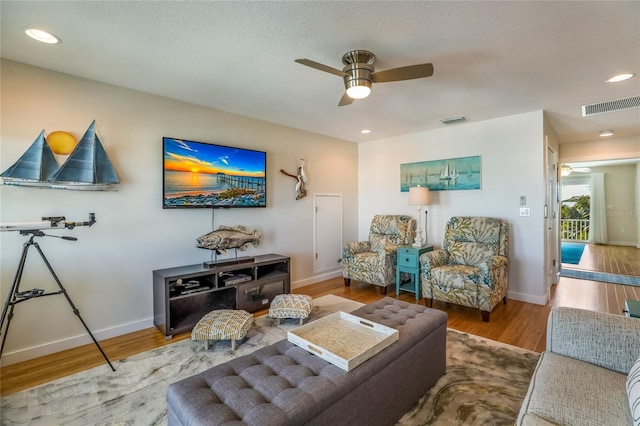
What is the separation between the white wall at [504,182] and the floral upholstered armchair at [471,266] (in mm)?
277

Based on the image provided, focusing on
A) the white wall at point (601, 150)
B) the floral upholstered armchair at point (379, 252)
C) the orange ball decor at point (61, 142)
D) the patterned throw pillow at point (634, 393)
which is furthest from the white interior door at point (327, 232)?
the white wall at point (601, 150)

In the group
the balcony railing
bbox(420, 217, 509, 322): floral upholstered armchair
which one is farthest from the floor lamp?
the balcony railing

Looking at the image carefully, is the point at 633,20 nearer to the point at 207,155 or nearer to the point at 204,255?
the point at 207,155

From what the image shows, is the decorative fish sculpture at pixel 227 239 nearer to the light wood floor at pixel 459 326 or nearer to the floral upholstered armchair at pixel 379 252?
the light wood floor at pixel 459 326

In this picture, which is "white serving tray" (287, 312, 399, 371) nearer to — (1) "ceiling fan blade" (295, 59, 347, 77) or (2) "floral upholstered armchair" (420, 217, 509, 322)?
(1) "ceiling fan blade" (295, 59, 347, 77)

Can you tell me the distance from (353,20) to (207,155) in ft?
7.33

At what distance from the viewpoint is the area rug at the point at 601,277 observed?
4.57m

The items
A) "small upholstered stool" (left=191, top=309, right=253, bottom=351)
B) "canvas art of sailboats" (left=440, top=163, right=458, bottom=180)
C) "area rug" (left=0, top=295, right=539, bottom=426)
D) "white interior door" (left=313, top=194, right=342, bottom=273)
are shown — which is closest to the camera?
"area rug" (left=0, top=295, right=539, bottom=426)

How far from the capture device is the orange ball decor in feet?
8.06

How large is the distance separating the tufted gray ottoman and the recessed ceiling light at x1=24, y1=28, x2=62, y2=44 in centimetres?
245

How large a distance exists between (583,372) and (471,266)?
2.31 meters

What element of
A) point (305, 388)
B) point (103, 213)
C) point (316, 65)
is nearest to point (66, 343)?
point (103, 213)

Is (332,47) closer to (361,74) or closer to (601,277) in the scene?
(361,74)

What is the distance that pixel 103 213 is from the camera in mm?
2723
